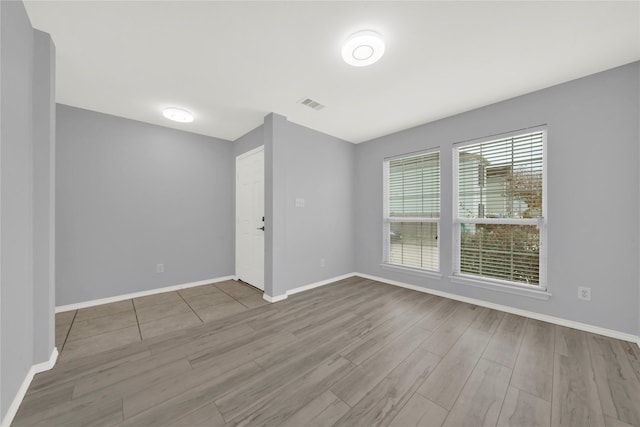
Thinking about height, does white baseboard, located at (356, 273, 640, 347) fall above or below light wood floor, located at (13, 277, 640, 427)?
above

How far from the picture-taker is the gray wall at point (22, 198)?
4.19ft

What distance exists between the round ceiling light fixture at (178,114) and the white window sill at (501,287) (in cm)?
426

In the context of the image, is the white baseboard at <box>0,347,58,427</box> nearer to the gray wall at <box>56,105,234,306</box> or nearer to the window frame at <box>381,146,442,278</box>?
the gray wall at <box>56,105,234,306</box>

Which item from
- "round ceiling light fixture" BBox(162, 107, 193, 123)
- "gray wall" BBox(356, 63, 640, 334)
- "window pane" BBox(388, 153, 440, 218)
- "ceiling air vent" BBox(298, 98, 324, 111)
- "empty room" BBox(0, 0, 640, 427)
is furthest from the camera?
"window pane" BBox(388, 153, 440, 218)

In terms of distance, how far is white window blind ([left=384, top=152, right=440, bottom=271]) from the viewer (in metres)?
3.47

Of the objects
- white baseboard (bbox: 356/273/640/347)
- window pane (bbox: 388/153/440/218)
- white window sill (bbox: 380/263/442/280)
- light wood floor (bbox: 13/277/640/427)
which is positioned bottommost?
light wood floor (bbox: 13/277/640/427)

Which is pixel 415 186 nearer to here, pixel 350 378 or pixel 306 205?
pixel 306 205

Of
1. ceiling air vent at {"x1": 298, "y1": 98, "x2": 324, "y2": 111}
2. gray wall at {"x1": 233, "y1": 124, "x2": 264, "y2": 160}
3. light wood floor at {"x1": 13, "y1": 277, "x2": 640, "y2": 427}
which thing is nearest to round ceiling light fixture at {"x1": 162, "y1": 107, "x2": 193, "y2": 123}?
gray wall at {"x1": 233, "y1": 124, "x2": 264, "y2": 160}

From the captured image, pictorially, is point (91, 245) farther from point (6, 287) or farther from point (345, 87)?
point (345, 87)

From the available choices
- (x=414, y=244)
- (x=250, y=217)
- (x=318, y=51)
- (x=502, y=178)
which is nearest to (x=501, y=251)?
(x=502, y=178)

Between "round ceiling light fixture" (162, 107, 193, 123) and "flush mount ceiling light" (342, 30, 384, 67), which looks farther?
"round ceiling light fixture" (162, 107, 193, 123)

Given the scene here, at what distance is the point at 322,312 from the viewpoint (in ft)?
9.05

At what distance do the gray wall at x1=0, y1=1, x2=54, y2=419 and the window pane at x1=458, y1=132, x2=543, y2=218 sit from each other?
4.20 metres

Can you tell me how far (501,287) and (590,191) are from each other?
1.31 metres
